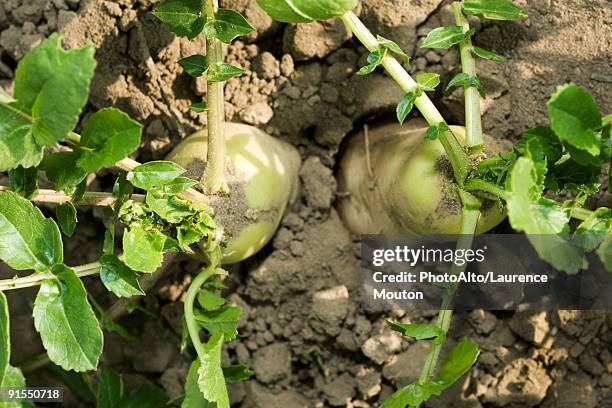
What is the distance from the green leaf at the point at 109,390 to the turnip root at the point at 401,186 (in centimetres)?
60

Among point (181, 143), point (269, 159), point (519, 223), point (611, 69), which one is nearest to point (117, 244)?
point (181, 143)

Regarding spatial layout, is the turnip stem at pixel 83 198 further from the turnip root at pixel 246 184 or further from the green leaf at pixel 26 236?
the turnip root at pixel 246 184

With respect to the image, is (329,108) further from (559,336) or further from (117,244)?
(559,336)

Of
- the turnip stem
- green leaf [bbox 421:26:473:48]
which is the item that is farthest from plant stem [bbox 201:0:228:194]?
green leaf [bbox 421:26:473:48]

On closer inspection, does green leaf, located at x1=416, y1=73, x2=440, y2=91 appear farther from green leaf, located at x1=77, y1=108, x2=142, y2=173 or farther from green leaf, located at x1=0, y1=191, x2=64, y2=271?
green leaf, located at x1=0, y1=191, x2=64, y2=271

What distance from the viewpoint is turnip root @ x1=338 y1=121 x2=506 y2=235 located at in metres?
1.23

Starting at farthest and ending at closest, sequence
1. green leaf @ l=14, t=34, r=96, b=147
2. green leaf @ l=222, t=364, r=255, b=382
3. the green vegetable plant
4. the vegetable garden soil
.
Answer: the vegetable garden soil, green leaf @ l=222, t=364, r=255, b=382, the green vegetable plant, green leaf @ l=14, t=34, r=96, b=147

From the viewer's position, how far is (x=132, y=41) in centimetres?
136

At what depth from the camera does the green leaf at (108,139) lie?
92 centimetres

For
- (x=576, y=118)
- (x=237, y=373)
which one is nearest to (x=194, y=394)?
(x=237, y=373)

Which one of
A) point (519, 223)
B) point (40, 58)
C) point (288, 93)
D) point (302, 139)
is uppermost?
point (40, 58)

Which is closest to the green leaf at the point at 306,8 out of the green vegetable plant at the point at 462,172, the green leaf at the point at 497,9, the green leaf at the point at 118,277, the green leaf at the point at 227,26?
the green vegetable plant at the point at 462,172

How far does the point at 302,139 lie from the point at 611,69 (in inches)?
25.7

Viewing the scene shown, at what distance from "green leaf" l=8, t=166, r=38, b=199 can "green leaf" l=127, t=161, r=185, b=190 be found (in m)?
0.15
